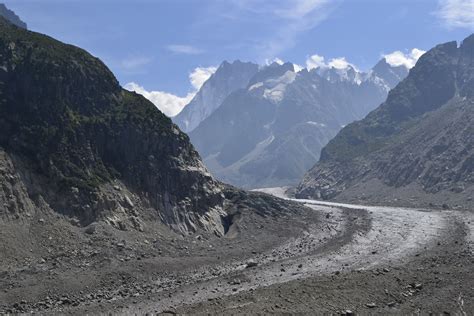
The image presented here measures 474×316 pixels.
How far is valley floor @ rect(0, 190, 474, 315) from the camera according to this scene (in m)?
48.8

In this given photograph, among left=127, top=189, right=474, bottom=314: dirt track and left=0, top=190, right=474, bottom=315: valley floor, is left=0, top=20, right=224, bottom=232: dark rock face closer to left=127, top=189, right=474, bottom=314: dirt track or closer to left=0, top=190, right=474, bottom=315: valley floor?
left=0, top=190, right=474, bottom=315: valley floor

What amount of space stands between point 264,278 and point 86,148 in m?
37.5

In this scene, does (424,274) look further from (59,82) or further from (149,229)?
(59,82)

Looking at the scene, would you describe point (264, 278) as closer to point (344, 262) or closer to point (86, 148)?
point (344, 262)

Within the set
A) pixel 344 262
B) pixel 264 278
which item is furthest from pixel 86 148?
pixel 344 262

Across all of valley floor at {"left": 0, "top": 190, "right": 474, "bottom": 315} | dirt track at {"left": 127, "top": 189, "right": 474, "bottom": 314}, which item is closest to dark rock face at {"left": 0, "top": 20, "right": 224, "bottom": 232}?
valley floor at {"left": 0, "top": 190, "right": 474, "bottom": 315}

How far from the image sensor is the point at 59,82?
87.0 m

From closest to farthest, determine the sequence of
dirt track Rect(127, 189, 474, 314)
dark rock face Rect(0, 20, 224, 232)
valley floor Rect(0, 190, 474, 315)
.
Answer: valley floor Rect(0, 190, 474, 315) < dirt track Rect(127, 189, 474, 314) < dark rock face Rect(0, 20, 224, 232)

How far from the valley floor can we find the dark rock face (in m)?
9.61

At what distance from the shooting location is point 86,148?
84.1 metres

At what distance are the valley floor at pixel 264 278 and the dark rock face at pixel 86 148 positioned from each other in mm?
9608

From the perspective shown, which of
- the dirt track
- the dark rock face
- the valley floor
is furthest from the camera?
the dark rock face

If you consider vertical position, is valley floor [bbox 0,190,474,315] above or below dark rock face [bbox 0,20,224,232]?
below

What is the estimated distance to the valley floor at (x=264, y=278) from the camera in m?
48.8
